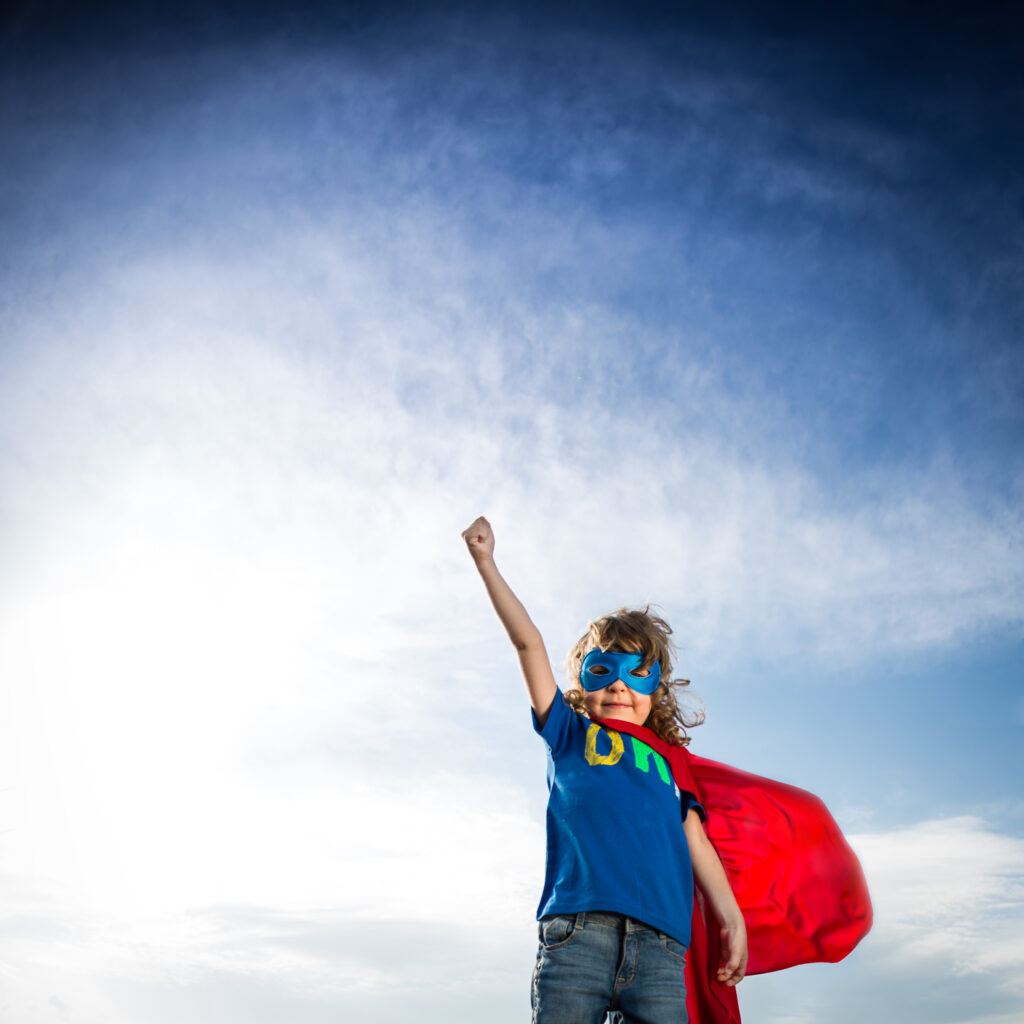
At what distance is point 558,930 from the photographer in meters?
3.64

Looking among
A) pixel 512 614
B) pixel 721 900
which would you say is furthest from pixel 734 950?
pixel 512 614

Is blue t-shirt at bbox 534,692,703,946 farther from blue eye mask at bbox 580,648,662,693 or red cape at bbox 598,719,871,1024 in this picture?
red cape at bbox 598,719,871,1024

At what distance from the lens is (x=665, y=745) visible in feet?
15.6

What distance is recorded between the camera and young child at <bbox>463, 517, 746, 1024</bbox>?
3547 millimetres

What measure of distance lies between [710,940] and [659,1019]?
117 cm

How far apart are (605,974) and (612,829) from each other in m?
0.54

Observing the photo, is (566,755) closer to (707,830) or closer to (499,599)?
(499,599)

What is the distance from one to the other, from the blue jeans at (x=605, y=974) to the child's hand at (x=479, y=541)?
148 cm

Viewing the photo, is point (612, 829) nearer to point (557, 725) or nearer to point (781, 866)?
point (557, 725)

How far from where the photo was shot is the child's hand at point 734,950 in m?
4.31

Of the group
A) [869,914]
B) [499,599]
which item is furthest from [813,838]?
[499,599]

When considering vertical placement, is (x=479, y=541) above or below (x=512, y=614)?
above

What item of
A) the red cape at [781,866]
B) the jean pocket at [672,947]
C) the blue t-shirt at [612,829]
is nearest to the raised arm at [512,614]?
the blue t-shirt at [612,829]

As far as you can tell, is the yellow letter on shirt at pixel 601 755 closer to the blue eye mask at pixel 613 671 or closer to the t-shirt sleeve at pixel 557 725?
the t-shirt sleeve at pixel 557 725
